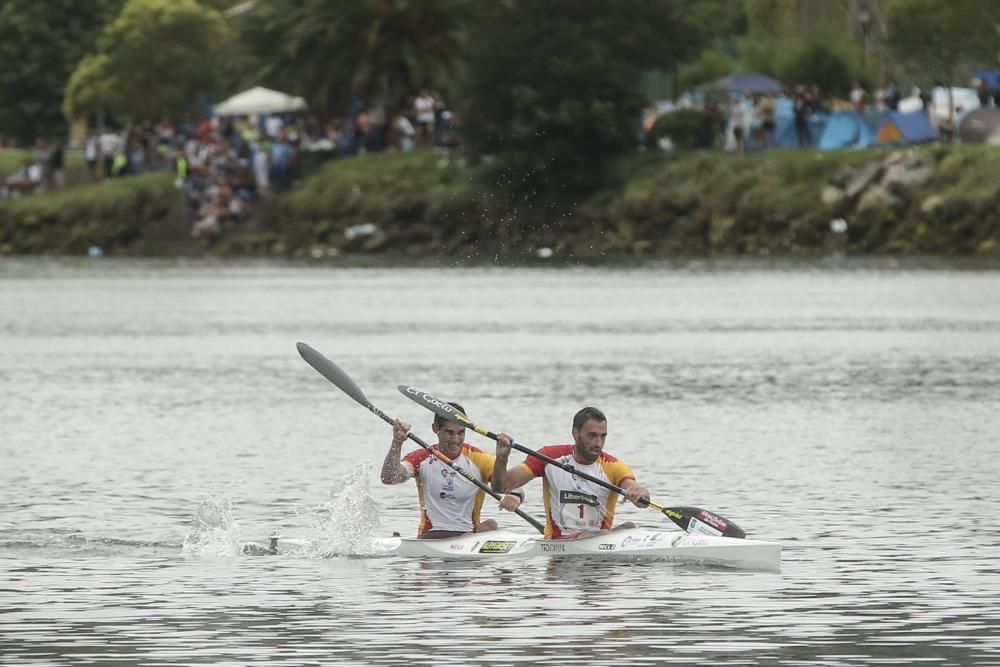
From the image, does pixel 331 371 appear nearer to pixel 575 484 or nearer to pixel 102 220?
pixel 575 484

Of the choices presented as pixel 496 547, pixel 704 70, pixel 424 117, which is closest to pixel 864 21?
pixel 704 70

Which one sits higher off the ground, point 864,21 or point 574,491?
point 864,21

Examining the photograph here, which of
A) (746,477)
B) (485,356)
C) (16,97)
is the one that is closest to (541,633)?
(746,477)

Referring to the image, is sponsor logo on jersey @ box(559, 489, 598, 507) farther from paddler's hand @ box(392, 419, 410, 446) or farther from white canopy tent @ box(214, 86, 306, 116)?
white canopy tent @ box(214, 86, 306, 116)

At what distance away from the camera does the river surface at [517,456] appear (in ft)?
71.3

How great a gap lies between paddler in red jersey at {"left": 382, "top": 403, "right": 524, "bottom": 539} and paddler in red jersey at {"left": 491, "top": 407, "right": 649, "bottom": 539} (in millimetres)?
267

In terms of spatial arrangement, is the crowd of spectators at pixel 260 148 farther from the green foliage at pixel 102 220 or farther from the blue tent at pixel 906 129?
the blue tent at pixel 906 129

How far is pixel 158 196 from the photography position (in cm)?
11825

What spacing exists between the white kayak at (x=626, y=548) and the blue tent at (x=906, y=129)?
73882 millimetres

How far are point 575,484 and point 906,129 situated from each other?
7475 centimetres

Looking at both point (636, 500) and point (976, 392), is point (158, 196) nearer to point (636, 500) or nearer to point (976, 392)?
point (976, 392)

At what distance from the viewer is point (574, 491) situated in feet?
84.1

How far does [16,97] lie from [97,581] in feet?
445

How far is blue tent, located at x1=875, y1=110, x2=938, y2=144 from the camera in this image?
97625 mm
